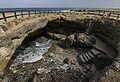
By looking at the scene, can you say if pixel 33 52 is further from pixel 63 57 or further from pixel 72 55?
pixel 72 55

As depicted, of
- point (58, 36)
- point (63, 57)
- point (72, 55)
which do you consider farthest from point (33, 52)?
point (58, 36)

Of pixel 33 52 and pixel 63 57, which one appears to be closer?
pixel 63 57

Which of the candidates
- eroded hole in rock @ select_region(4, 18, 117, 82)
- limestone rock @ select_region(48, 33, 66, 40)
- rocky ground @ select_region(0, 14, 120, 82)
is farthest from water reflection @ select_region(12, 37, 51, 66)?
limestone rock @ select_region(48, 33, 66, 40)

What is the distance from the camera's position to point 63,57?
14.1m

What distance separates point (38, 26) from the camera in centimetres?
1708

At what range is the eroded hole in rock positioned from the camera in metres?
10.4

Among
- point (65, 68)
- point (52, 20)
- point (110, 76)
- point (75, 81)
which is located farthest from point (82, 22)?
point (110, 76)

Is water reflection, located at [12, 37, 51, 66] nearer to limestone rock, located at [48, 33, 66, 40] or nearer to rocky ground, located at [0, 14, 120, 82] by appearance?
rocky ground, located at [0, 14, 120, 82]

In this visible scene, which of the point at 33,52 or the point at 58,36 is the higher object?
the point at 58,36

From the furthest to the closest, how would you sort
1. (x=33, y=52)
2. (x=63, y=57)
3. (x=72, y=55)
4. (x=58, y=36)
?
(x=58, y=36) → (x=33, y=52) → (x=72, y=55) → (x=63, y=57)

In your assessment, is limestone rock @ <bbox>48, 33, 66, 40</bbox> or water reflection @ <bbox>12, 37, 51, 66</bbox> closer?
water reflection @ <bbox>12, 37, 51, 66</bbox>

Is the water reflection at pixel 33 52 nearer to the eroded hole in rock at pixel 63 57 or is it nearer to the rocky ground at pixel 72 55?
the eroded hole in rock at pixel 63 57

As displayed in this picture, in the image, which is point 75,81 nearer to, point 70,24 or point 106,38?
point 106,38

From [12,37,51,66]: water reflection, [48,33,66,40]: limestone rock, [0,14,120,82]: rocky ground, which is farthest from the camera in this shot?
[48,33,66,40]: limestone rock
